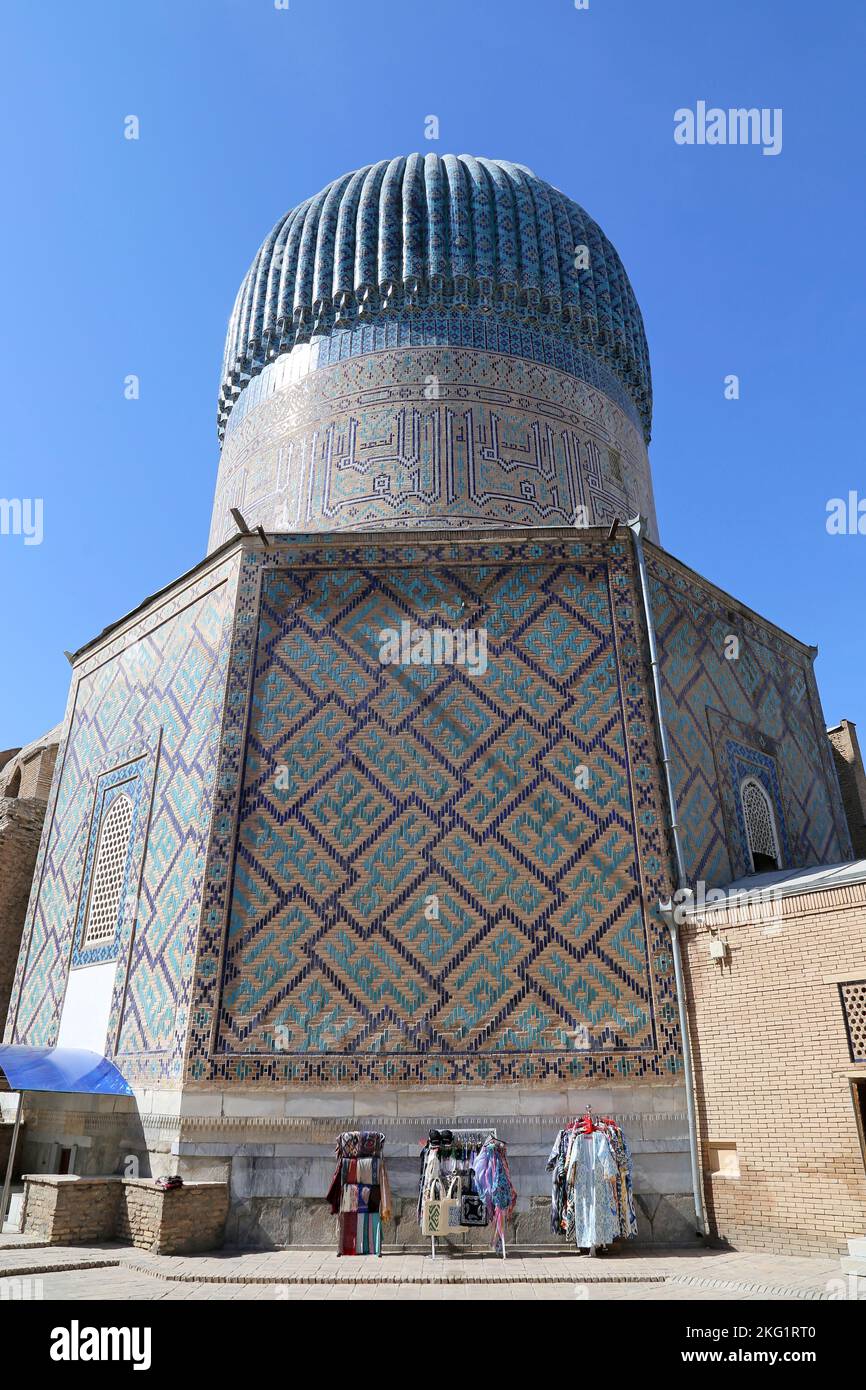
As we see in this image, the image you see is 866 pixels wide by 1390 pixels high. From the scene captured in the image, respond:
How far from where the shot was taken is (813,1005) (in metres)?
5.48

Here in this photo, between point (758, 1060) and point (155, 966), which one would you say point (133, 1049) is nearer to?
point (155, 966)

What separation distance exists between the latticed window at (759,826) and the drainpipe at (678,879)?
4.28ft

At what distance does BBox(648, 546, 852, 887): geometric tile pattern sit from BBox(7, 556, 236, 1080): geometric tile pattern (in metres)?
3.58

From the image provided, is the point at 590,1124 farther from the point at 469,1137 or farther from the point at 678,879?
the point at 678,879

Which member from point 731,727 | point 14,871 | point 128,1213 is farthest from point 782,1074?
point 14,871

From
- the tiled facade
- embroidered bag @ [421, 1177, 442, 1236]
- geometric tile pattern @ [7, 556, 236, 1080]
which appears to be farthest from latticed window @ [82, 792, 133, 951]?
embroidered bag @ [421, 1177, 442, 1236]

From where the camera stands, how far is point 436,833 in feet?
21.2

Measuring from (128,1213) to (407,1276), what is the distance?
1.96 meters

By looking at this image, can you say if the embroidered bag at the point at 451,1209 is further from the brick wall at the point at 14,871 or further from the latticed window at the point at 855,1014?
the brick wall at the point at 14,871

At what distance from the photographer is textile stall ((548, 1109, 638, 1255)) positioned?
5250 millimetres

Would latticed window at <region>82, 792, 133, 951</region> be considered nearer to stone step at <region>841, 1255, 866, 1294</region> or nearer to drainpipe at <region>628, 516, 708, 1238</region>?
drainpipe at <region>628, 516, 708, 1238</region>

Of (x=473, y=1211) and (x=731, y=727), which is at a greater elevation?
(x=731, y=727)
